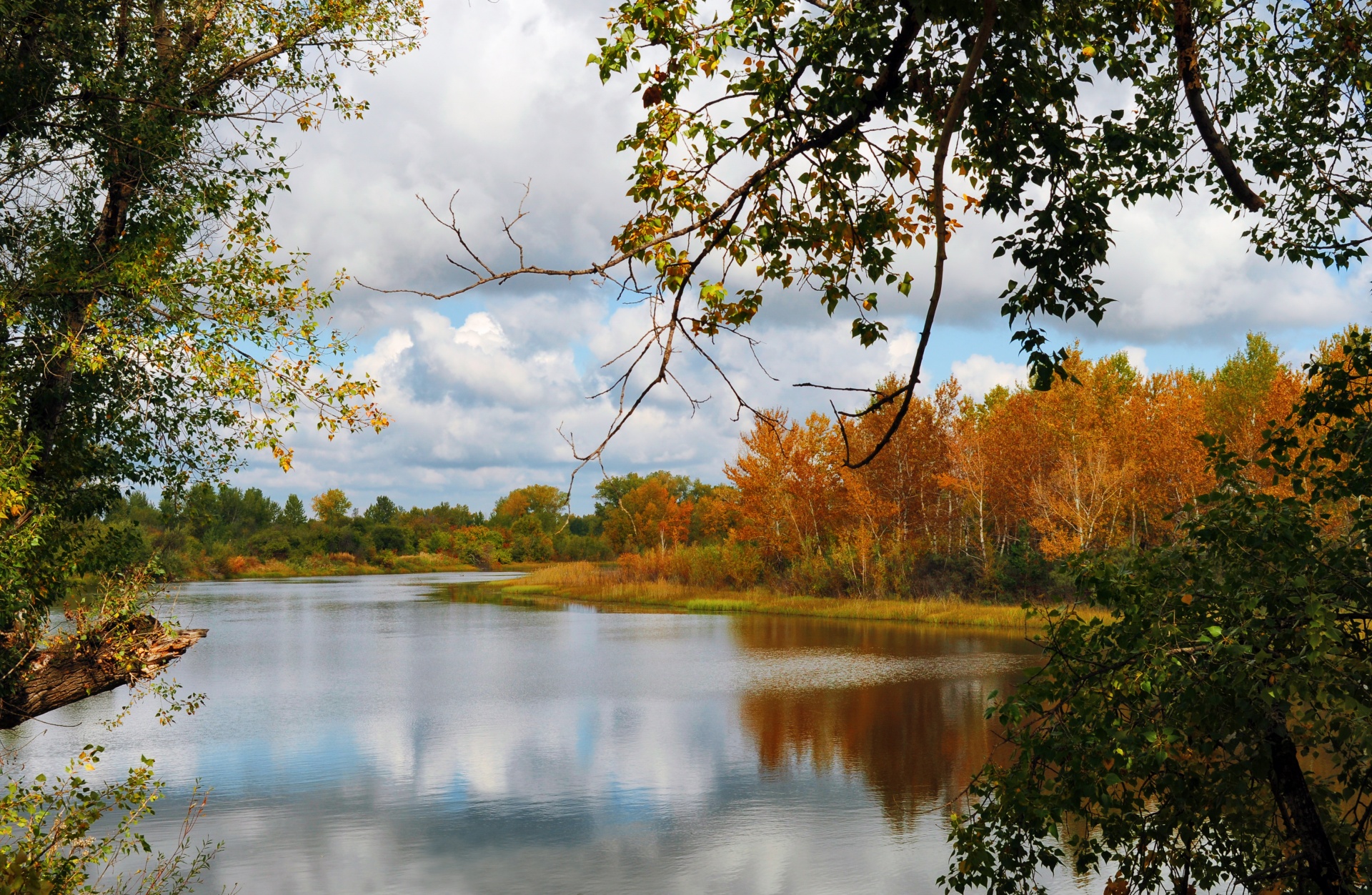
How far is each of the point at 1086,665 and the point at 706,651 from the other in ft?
61.5

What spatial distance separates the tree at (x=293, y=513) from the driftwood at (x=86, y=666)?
74.5 meters

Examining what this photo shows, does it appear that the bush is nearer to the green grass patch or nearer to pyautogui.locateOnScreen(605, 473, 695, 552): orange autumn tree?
pyautogui.locateOnScreen(605, 473, 695, 552): orange autumn tree

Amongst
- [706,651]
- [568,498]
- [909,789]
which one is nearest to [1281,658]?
[568,498]

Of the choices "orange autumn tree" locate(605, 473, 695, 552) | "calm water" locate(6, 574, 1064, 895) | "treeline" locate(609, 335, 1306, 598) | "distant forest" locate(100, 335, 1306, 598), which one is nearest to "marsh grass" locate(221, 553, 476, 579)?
"distant forest" locate(100, 335, 1306, 598)

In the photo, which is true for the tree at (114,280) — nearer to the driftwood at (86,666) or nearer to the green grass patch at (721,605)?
the driftwood at (86,666)

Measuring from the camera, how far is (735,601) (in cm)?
3372

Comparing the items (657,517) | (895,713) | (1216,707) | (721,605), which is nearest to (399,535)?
(657,517)

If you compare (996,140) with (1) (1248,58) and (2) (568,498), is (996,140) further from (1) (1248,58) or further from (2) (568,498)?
(1) (1248,58)

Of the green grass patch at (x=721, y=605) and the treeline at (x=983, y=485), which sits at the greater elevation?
the treeline at (x=983, y=485)

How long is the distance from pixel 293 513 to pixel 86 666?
76.1 m

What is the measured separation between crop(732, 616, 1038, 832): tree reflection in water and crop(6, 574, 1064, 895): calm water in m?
0.06

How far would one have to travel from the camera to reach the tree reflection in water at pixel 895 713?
36.9 ft

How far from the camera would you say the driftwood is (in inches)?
283

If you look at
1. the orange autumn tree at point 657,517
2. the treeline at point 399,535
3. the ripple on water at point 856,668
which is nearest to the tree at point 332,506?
the treeline at point 399,535
